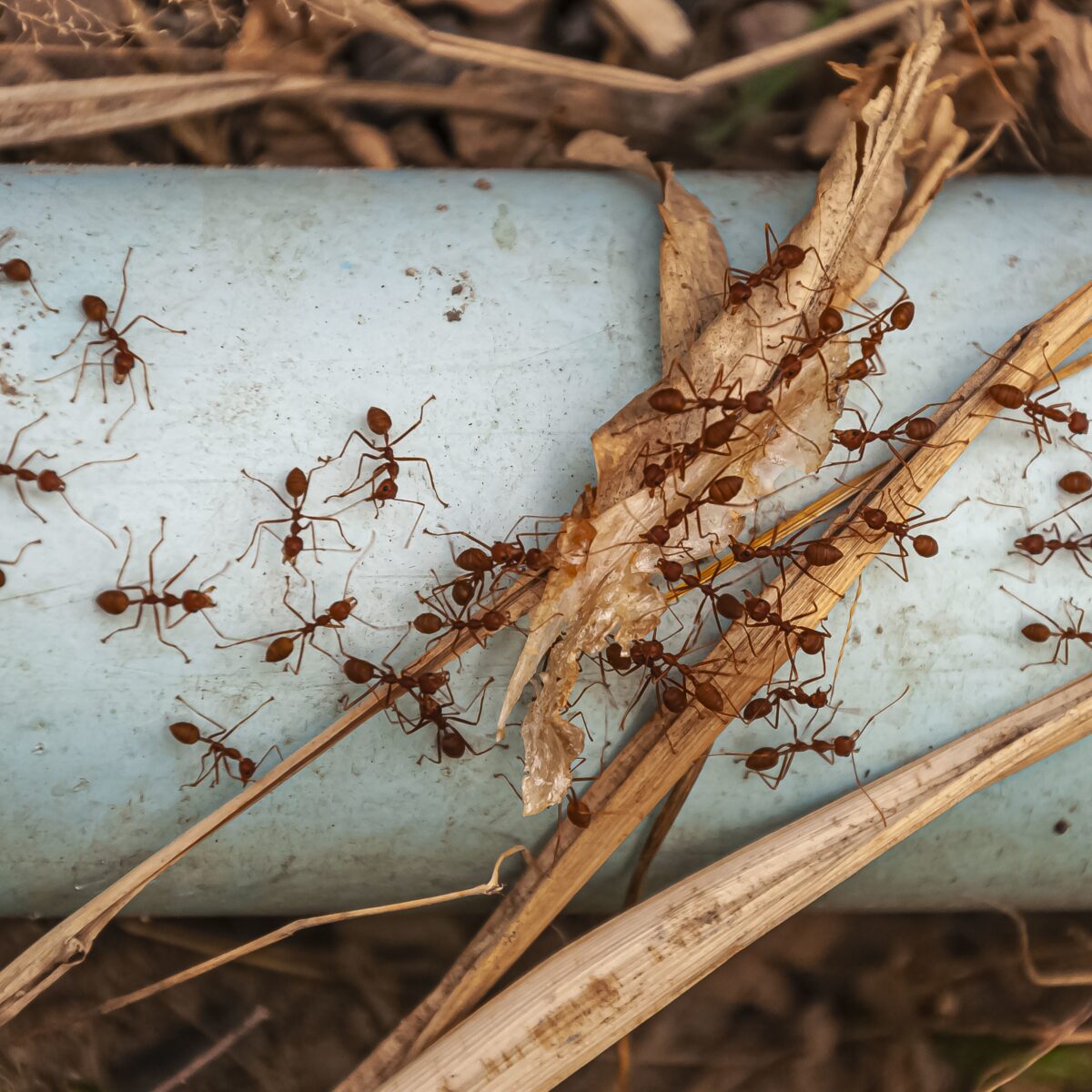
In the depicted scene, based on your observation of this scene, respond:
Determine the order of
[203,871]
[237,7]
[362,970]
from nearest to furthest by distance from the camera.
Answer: [203,871] < [237,7] < [362,970]

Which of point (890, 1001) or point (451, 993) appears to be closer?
point (451, 993)

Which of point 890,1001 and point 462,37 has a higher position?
point 462,37

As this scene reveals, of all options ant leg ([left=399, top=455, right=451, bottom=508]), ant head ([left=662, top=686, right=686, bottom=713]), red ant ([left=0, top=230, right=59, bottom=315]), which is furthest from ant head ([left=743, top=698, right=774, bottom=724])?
red ant ([left=0, top=230, right=59, bottom=315])

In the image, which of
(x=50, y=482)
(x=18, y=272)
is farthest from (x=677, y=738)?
(x=18, y=272)

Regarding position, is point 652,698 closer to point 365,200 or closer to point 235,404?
point 235,404

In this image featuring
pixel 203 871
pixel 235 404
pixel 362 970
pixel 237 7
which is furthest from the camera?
pixel 362 970

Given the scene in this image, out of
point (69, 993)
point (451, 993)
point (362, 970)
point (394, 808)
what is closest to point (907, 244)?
point (394, 808)

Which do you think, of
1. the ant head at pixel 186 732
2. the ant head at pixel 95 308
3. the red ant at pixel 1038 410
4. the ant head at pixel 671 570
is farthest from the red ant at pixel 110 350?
the red ant at pixel 1038 410
